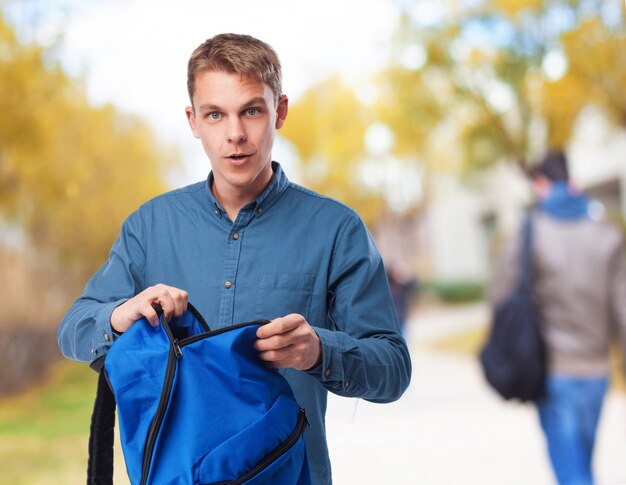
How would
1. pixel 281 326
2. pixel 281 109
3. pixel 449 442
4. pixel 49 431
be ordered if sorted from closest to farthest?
pixel 281 326 → pixel 281 109 → pixel 449 442 → pixel 49 431

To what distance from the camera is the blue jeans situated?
2.04 m

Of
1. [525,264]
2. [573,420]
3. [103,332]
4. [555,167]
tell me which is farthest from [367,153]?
[103,332]

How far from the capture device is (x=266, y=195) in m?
1.05

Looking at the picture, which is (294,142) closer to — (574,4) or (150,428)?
(574,4)

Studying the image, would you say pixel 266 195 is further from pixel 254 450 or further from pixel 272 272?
pixel 254 450

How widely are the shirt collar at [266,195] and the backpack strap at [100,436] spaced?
231 mm

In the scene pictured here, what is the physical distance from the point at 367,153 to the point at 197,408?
6.08 m

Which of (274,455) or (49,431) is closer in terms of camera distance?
(274,455)

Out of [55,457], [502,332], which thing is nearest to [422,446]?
A: [55,457]

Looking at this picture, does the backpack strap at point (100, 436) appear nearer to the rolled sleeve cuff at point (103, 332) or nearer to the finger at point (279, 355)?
the rolled sleeve cuff at point (103, 332)

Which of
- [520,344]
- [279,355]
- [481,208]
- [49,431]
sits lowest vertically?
[49,431]

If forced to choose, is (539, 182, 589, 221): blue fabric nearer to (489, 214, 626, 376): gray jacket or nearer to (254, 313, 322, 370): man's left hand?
(489, 214, 626, 376): gray jacket

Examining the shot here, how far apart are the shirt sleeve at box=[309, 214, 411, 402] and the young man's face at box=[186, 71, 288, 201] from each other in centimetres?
13

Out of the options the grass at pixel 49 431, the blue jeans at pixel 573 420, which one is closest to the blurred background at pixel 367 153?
the grass at pixel 49 431
